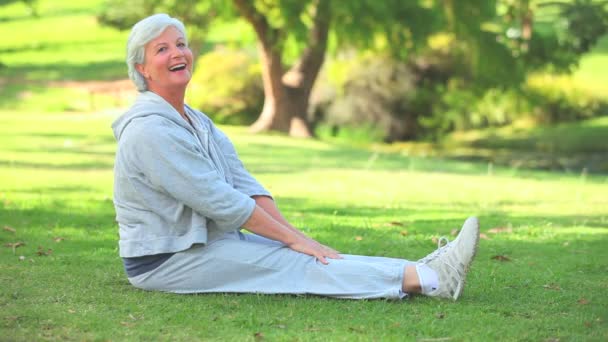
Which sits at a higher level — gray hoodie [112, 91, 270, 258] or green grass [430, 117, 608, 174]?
gray hoodie [112, 91, 270, 258]

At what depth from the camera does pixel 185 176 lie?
4965 mm

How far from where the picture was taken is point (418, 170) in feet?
49.7

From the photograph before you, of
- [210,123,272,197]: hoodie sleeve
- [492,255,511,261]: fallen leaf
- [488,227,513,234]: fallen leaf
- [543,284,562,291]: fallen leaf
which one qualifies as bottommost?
[488,227,513,234]: fallen leaf

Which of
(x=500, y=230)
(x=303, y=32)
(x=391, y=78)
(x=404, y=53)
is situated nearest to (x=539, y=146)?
(x=391, y=78)

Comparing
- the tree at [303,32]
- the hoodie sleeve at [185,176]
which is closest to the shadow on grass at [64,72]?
the tree at [303,32]

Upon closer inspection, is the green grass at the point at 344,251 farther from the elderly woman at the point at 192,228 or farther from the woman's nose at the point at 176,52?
the woman's nose at the point at 176,52

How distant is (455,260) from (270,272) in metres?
1.02

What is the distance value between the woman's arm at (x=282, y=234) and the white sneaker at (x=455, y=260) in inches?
22.0

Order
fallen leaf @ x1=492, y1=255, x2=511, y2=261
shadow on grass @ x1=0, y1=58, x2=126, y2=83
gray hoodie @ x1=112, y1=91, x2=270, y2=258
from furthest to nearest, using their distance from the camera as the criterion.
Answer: shadow on grass @ x1=0, y1=58, x2=126, y2=83
fallen leaf @ x1=492, y1=255, x2=511, y2=261
gray hoodie @ x1=112, y1=91, x2=270, y2=258

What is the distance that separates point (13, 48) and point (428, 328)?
35.6 m

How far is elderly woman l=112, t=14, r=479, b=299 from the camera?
5004 millimetres

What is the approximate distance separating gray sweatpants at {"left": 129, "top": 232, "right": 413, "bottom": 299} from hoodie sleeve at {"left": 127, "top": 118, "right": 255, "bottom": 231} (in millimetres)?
193

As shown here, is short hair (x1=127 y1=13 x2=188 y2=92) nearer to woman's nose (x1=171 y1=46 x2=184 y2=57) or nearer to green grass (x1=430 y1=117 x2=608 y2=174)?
woman's nose (x1=171 y1=46 x2=184 y2=57)

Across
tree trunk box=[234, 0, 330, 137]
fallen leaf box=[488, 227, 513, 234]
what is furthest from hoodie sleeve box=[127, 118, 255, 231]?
tree trunk box=[234, 0, 330, 137]
